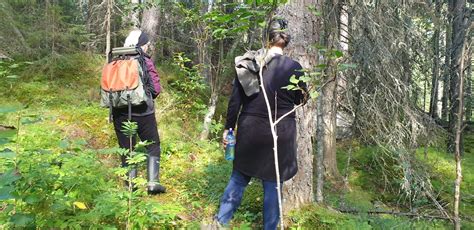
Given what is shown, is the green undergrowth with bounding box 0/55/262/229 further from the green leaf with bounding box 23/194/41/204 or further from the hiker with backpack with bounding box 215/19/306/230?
the hiker with backpack with bounding box 215/19/306/230

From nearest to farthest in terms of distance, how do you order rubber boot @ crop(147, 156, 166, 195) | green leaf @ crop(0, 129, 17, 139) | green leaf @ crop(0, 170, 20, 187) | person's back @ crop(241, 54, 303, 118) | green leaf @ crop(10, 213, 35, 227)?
green leaf @ crop(0, 129, 17, 139)
green leaf @ crop(0, 170, 20, 187)
green leaf @ crop(10, 213, 35, 227)
person's back @ crop(241, 54, 303, 118)
rubber boot @ crop(147, 156, 166, 195)

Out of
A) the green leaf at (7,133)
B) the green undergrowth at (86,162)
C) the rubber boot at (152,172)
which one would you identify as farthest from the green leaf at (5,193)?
the rubber boot at (152,172)

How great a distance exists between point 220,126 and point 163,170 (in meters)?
2.00

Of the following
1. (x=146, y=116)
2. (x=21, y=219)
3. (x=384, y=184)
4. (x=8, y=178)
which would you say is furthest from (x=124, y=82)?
(x=384, y=184)

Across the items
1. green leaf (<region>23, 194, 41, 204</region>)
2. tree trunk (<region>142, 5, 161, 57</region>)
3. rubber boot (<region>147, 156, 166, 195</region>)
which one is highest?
Answer: tree trunk (<region>142, 5, 161, 57</region>)

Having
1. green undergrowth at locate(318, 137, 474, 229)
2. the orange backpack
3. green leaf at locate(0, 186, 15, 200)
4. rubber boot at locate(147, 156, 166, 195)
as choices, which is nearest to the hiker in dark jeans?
A: rubber boot at locate(147, 156, 166, 195)

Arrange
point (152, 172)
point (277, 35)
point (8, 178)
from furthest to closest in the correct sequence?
point (152, 172) < point (277, 35) < point (8, 178)

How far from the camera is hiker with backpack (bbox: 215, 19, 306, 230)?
3039 millimetres

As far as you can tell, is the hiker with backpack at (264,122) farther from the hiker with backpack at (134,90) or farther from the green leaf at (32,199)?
the green leaf at (32,199)

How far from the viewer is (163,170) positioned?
5273 millimetres

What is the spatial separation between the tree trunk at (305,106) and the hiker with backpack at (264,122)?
A: 45cm

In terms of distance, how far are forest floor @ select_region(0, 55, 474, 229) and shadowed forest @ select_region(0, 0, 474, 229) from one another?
2 cm

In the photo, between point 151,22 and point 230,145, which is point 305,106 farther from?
point 151,22

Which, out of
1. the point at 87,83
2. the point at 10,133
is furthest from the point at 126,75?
the point at 87,83
